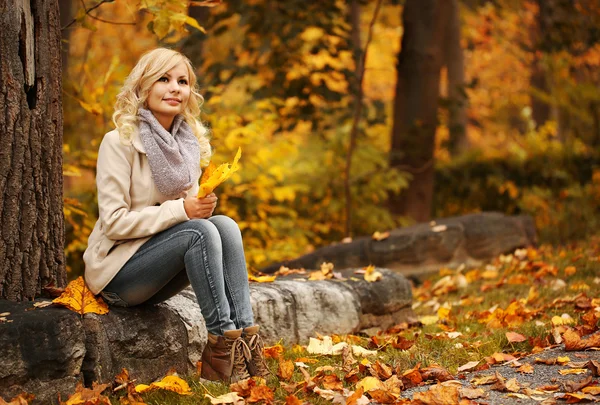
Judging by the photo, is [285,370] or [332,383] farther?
[285,370]

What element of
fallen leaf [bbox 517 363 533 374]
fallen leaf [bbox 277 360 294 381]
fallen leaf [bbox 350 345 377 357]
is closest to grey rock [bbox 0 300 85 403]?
fallen leaf [bbox 277 360 294 381]

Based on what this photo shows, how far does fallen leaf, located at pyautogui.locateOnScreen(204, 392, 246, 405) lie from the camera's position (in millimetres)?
2780

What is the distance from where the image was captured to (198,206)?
10.4ft

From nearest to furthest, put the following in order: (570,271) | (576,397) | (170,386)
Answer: (576,397) → (170,386) → (570,271)

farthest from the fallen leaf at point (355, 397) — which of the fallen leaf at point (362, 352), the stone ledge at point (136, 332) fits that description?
the stone ledge at point (136, 332)

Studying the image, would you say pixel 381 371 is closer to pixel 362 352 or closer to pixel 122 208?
pixel 362 352

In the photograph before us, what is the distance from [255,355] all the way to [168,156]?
96 centimetres

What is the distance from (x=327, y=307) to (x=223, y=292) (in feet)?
4.33

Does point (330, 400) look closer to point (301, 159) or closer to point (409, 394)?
point (409, 394)

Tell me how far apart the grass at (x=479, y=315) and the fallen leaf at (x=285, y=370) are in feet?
0.09

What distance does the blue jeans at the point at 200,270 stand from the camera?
10.3 feet

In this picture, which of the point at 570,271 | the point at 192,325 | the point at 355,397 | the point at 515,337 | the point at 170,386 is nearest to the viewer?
the point at 355,397

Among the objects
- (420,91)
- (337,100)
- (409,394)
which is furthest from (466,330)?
(420,91)

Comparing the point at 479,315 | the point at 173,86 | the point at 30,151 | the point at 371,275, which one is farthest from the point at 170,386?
the point at 479,315
